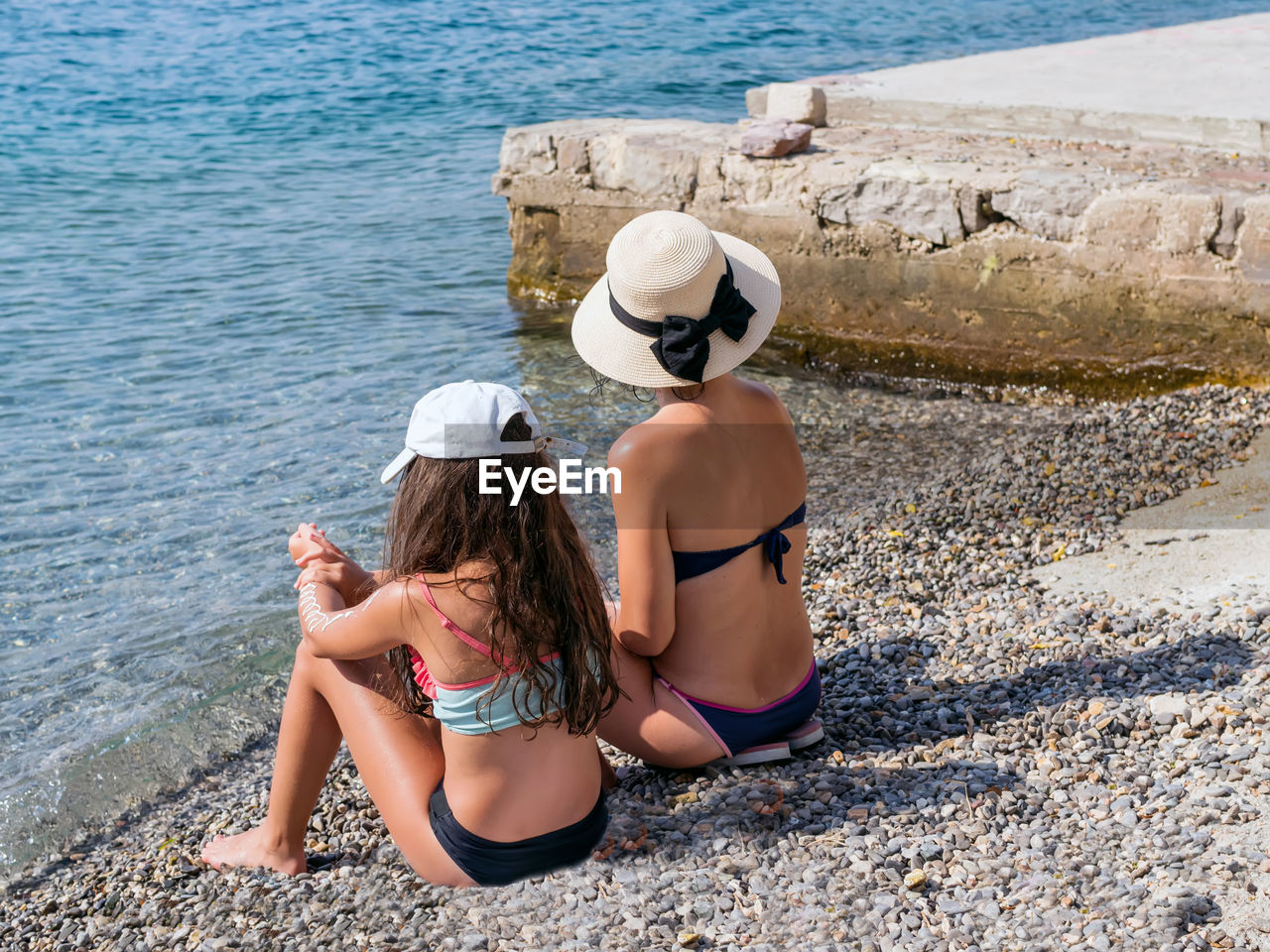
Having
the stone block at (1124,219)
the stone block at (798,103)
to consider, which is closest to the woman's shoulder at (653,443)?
the stone block at (1124,219)

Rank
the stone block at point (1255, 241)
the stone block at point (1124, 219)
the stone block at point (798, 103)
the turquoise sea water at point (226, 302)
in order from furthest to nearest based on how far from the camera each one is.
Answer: the stone block at point (798, 103) → the stone block at point (1124, 219) → the stone block at point (1255, 241) → the turquoise sea water at point (226, 302)

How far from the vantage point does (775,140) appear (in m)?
6.89

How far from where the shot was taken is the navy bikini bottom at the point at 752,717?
2.76 metres

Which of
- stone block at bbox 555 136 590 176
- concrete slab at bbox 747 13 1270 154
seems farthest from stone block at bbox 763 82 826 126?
stone block at bbox 555 136 590 176

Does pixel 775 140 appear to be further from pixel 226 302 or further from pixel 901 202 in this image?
pixel 226 302

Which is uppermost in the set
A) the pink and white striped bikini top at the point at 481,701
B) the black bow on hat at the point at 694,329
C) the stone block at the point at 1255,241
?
the black bow on hat at the point at 694,329

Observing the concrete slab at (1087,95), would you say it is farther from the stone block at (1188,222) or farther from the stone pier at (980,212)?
the stone block at (1188,222)

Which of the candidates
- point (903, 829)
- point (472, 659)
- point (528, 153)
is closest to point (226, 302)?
point (528, 153)

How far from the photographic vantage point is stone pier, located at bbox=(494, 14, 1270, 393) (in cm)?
595

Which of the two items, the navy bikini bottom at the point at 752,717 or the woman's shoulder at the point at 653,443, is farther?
the navy bikini bottom at the point at 752,717

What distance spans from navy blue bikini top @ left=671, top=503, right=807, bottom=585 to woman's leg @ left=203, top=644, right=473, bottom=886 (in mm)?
689

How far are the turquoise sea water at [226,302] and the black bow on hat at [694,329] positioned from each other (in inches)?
89.5

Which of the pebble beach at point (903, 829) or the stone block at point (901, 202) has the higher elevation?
the stone block at point (901, 202)

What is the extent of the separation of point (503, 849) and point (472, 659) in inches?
17.1
